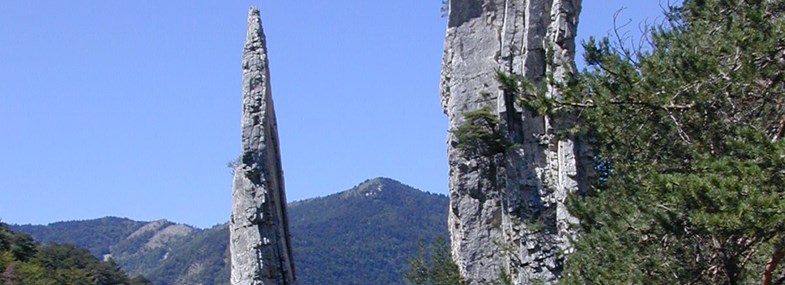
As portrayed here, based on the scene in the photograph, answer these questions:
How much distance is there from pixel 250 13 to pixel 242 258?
473cm

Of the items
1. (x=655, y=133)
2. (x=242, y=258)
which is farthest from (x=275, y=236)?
(x=655, y=133)

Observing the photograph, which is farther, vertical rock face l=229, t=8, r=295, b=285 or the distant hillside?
the distant hillside

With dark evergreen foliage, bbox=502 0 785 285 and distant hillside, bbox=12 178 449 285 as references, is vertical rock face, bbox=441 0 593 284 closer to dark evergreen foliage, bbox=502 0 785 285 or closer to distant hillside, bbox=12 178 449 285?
dark evergreen foliage, bbox=502 0 785 285

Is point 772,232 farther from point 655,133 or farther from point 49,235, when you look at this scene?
point 49,235

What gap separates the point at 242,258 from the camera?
77.4 ft

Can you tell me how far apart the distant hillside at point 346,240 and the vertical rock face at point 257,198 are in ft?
221

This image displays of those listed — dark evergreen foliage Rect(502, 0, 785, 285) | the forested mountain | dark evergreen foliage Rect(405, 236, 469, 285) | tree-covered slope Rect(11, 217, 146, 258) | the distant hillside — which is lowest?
dark evergreen foliage Rect(502, 0, 785, 285)

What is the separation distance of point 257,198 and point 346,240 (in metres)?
97.5

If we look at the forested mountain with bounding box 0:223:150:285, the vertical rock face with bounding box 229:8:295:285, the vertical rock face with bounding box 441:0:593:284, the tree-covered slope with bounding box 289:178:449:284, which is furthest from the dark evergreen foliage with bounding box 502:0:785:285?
the tree-covered slope with bounding box 289:178:449:284

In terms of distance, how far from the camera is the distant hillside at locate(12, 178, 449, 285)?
108312 millimetres

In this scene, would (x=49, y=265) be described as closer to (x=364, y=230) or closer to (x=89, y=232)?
(x=364, y=230)

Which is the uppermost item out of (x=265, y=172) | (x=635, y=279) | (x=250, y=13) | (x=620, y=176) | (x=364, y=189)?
(x=364, y=189)

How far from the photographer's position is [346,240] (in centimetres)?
12044

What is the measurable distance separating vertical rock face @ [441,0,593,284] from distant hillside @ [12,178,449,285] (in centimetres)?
5872
